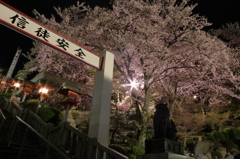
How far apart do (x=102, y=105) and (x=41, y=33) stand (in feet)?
11.2

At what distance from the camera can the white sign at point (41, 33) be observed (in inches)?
226

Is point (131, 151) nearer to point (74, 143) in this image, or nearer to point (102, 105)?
point (74, 143)

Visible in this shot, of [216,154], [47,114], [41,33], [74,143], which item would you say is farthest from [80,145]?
[216,154]

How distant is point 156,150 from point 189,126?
12682 mm

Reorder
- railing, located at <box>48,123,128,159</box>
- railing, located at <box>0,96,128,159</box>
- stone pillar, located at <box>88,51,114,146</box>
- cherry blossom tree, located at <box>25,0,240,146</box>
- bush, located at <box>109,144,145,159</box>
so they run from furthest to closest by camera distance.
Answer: cherry blossom tree, located at <box>25,0,240,146</box>
bush, located at <box>109,144,145,159</box>
stone pillar, located at <box>88,51,114,146</box>
railing, located at <box>0,96,128,159</box>
railing, located at <box>48,123,128,159</box>

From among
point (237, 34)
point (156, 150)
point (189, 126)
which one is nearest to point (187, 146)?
point (189, 126)

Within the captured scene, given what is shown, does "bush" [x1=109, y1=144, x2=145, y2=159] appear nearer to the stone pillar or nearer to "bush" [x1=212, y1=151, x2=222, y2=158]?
the stone pillar

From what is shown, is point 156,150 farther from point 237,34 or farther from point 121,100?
point 237,34

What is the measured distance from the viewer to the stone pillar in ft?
19.9

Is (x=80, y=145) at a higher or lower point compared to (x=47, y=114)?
lower

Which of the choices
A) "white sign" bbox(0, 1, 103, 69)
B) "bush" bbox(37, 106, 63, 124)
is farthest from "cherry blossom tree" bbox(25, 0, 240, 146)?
"white sign" bbox(0, 1, 103, 69)

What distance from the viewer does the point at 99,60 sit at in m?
7.42

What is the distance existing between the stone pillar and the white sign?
0.38m

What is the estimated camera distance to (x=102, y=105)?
6.45 metres
